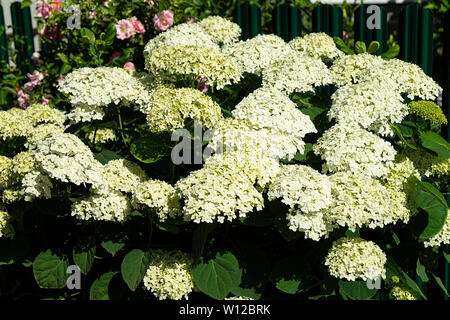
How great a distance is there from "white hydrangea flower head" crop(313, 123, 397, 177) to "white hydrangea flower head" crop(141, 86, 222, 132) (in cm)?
49

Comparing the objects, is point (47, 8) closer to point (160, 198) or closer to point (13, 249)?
point (13, 249)

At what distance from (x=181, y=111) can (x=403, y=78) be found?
1.09 m

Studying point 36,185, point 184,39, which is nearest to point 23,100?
point 184,39

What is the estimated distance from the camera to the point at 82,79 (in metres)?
2.79

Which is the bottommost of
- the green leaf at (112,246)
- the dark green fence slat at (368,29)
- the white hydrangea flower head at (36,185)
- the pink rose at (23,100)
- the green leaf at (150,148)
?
the pink rose at (23,100)

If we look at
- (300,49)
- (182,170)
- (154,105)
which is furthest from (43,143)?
(300,49)

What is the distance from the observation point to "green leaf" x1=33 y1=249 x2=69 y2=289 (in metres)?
2.60

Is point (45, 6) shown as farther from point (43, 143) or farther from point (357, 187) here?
point (357, 187)

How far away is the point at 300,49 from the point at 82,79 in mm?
1241

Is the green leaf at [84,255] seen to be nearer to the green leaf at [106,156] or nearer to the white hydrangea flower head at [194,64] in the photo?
the green leaf at [106,156]

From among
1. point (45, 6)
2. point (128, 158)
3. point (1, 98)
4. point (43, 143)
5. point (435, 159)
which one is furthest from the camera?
point (1, 98)

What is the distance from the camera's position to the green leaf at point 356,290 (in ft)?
7.91

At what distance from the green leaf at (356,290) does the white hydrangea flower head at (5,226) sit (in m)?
1.48

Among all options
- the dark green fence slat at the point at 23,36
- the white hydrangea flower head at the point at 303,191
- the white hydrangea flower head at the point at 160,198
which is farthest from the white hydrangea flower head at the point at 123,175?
the dark green fence slat at the point at 23,36
